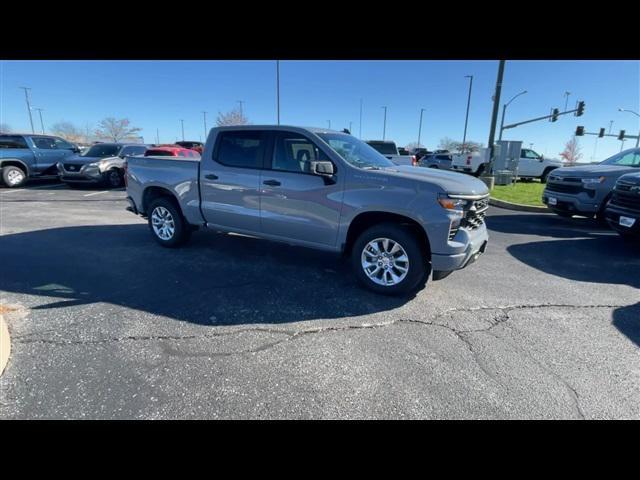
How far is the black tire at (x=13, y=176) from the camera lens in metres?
12.4

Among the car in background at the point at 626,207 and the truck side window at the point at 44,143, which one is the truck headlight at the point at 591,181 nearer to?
the car in background at the point at 626,207

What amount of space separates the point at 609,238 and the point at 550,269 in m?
3.09

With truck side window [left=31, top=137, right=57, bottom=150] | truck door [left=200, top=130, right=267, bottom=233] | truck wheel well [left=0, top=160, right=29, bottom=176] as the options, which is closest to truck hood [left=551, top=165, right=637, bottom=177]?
truck door [left=200, top=130, right=267, bottom=233]

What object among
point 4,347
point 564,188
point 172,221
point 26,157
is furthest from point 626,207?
point 26,157

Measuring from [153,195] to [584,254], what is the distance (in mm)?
7530

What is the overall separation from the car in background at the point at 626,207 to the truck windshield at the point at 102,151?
15.9 meters

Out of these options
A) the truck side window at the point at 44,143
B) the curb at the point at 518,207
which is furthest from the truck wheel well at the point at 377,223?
the truck side window at the point at 44,143

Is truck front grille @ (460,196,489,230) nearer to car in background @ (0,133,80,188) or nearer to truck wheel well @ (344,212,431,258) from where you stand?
truck wheel well @ (344,212,431,258)

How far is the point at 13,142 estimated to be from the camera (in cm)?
1261

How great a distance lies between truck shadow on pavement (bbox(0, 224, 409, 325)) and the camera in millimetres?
3588
